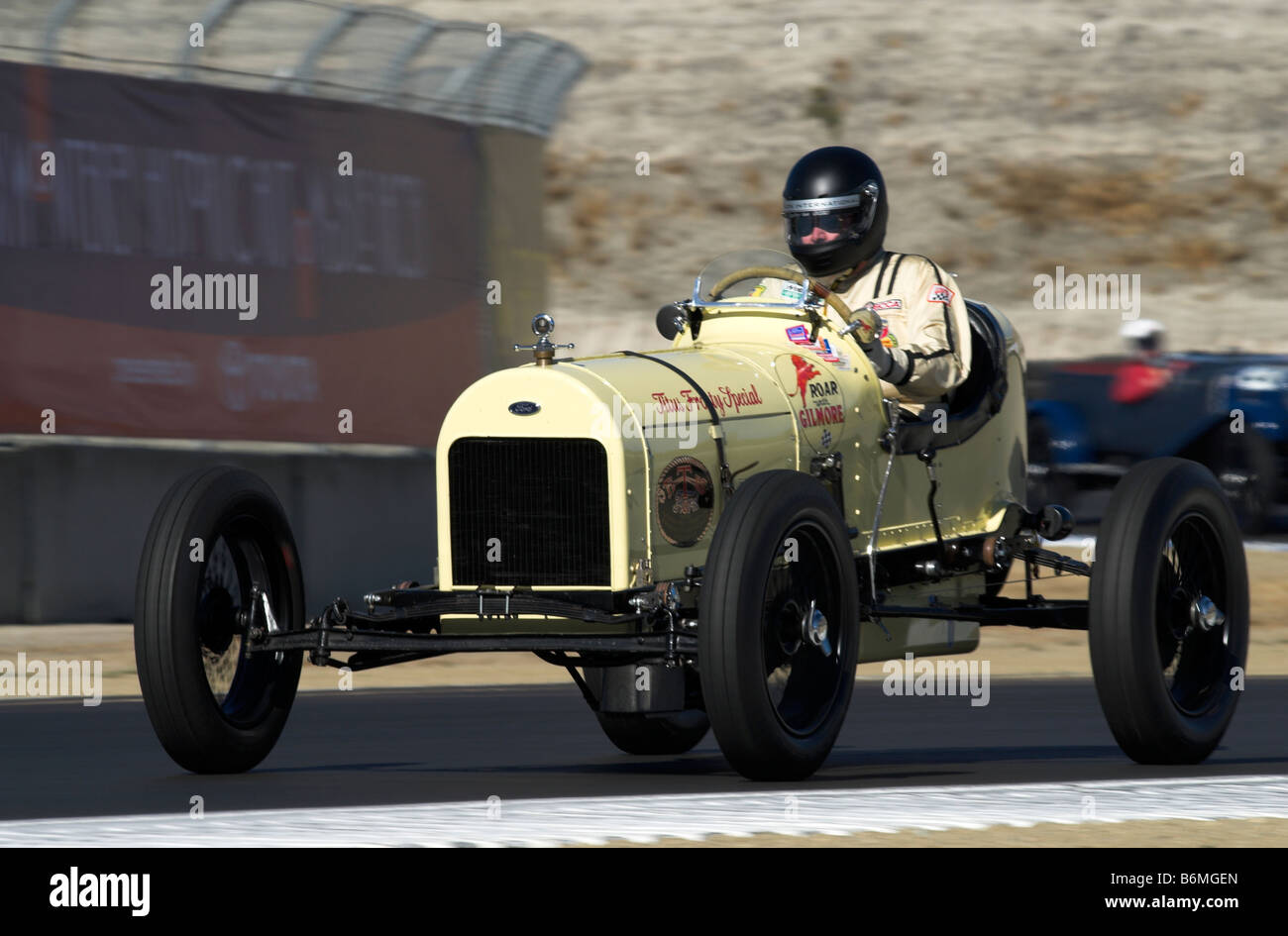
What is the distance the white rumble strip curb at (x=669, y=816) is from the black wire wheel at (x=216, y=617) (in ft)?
4.19

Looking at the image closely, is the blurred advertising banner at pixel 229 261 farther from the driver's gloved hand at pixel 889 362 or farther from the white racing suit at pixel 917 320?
the driver's gloved hand at pixel 889 362

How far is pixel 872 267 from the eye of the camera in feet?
34.8

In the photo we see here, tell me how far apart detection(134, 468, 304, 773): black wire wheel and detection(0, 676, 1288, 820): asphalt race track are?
0.19 m

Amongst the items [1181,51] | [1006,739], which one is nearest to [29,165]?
[1006,739]

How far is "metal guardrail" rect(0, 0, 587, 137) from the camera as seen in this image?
18.5 m

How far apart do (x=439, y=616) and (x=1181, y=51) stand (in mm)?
59456

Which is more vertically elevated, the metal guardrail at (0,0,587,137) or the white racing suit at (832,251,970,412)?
the metal guardrail at (0,0,587,137)

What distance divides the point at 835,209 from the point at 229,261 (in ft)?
32.7

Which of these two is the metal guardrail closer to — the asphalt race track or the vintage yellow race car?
the asphalt race track
